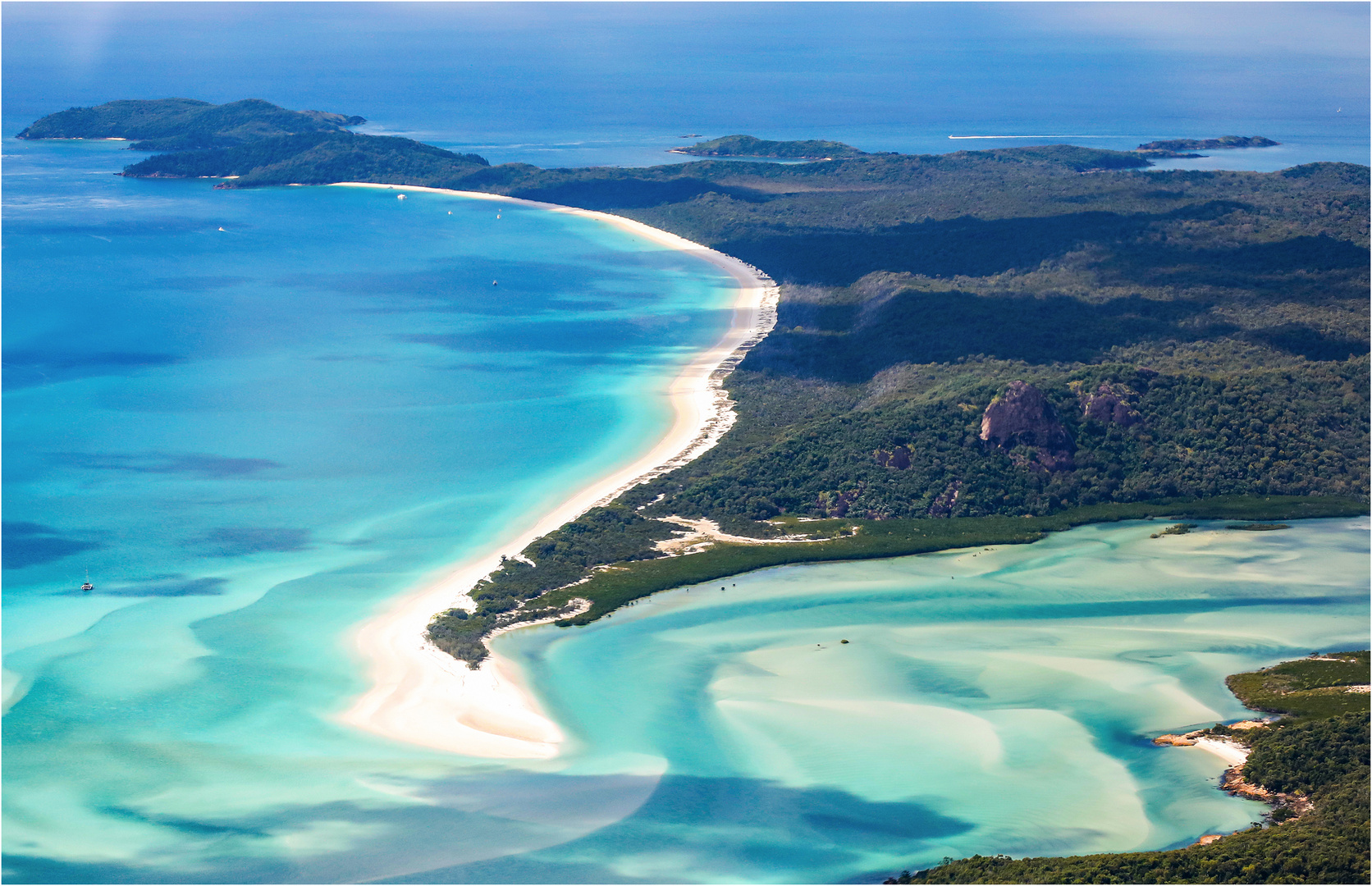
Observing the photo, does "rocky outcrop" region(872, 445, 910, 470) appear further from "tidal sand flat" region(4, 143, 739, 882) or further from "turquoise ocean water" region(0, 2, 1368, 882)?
"tidal sand flat" region(4, 143, 739, 882)

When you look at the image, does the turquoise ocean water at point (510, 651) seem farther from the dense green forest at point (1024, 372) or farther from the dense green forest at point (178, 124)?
the dense green forest at point (178, 124)

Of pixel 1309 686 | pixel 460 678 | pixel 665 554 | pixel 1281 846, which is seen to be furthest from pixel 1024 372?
pixel 1281 846

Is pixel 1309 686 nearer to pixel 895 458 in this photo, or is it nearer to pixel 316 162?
pixel 895 458

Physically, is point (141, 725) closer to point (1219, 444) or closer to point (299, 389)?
point (299, 389)

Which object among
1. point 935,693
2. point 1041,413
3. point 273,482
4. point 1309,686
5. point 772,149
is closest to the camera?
point 1309,686

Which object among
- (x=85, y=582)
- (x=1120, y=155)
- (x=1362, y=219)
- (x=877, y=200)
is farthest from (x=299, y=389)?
(x=1120, y=155)

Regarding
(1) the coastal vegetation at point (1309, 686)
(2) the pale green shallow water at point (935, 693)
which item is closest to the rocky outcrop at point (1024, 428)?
(2) the pale green shallow water at point (935, 693)
